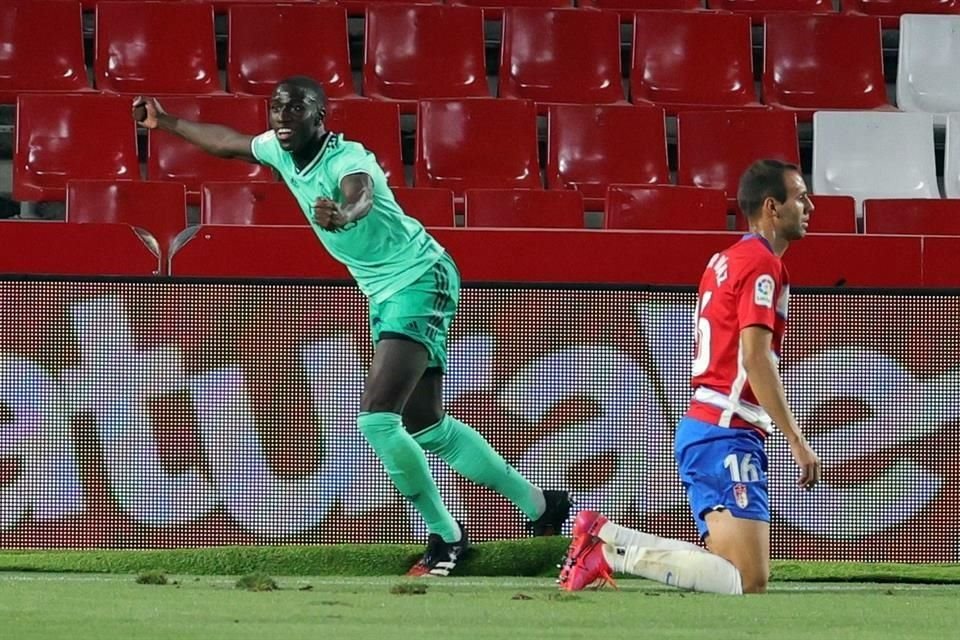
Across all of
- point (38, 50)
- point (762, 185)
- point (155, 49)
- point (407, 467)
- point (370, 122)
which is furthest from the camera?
point (155, 49)

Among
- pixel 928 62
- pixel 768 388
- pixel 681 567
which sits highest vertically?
pixel 928 62

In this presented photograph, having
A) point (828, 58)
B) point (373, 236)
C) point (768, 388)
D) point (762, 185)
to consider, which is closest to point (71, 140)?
point (373, 236)

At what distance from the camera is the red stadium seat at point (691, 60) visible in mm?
9812

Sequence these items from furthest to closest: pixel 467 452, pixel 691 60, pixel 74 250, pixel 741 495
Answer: pixel 691 60, pixel 74 250, pixel 467 452, pixel 741 495

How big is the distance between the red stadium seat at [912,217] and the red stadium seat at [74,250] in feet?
11.0

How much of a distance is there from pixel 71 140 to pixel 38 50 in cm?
100

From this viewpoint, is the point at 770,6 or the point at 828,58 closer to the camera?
the point at 828,58

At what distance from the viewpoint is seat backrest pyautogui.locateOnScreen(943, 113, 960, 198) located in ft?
30.4

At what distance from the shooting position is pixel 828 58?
995cm

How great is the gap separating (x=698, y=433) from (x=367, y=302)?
5.61 feet

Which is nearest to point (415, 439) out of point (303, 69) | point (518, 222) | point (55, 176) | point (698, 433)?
point (698, 433)

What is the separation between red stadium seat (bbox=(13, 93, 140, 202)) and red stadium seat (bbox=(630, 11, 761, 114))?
9.44 feet

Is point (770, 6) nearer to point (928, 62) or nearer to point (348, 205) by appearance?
point (928, 62)

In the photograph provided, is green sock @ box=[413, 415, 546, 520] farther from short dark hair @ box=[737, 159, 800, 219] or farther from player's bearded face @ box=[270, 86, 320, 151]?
short dark hair @ box=[737, 159, 800, 219]
